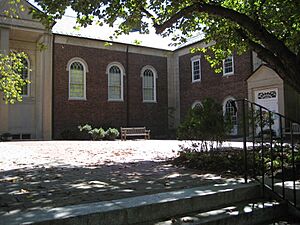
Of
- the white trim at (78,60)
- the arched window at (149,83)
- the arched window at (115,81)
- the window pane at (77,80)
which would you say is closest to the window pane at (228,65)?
the arched window at (149,83)

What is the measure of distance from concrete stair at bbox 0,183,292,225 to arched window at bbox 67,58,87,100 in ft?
66.3

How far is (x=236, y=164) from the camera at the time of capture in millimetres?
7188

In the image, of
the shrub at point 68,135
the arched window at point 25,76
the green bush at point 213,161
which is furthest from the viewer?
the arched window at point 25,76

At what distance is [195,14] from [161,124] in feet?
63.5

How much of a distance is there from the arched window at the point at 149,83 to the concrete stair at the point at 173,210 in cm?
2276

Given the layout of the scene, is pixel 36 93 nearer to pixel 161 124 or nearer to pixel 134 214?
pixel 161 124

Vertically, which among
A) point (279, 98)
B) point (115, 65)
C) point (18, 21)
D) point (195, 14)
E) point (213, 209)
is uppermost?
point (18, 21)

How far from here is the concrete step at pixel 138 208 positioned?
3383mm

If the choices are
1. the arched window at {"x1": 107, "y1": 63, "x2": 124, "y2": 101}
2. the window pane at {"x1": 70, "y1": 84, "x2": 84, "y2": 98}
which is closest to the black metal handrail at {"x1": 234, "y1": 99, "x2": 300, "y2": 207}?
the window pane at {"x1": 70, "y1": 84, "x2": 84, "y2": 98}

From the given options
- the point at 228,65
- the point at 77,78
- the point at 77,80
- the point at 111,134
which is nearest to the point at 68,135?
the point at 111,134

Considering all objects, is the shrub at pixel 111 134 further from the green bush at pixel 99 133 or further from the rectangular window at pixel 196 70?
the rectangular window at pixel 196 70

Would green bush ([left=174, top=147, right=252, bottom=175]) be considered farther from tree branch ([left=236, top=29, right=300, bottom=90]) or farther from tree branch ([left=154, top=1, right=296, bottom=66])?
tree branch ([left=154, top=1, right=296, bottom=66])

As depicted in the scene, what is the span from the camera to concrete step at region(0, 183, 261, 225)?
3.38 meters

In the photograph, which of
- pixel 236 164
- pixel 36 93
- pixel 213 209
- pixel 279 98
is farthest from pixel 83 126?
pixel 213 209
